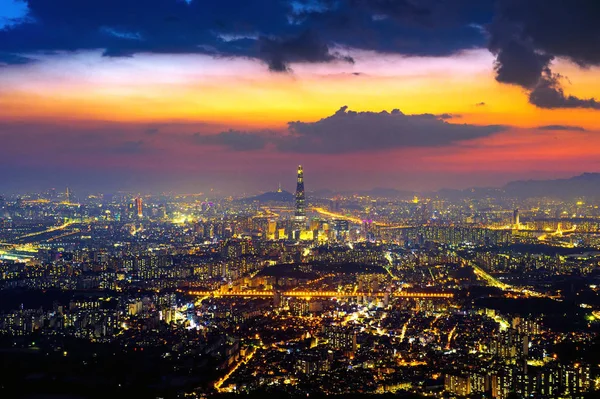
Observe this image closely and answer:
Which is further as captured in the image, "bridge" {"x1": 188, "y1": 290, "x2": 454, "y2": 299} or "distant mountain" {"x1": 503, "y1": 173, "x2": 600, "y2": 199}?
"distant mountain" {"x1": 503, "y1": 173, "x2": 600, "y2": 199}

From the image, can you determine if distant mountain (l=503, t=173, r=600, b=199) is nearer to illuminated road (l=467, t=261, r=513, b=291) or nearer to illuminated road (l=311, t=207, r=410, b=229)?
illuminated road (l=311, t=207, r=410, b=229)

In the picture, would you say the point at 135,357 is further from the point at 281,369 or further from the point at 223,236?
the point at 223,236

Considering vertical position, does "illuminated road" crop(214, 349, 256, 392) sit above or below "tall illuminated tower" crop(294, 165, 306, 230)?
below

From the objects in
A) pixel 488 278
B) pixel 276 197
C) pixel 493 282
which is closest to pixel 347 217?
pixel 276 197

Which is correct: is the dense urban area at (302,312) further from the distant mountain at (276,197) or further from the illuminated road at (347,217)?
the distant mountain at (276,197)

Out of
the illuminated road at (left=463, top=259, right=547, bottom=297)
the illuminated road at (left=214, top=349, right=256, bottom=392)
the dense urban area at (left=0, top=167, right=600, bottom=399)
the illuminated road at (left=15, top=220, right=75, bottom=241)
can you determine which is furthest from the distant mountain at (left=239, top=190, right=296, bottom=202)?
the illuminated road at (left=214, top=349, right=256, bottom=392)

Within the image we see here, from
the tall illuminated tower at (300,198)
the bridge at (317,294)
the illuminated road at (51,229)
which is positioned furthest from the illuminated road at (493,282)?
the illuminated road at (51,229)
